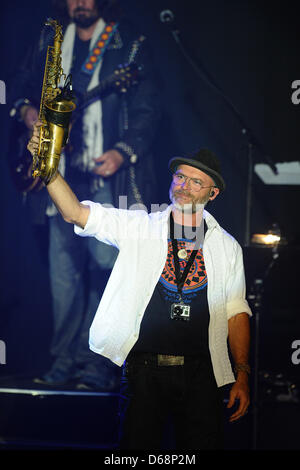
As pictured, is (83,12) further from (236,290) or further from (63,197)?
(236,290)

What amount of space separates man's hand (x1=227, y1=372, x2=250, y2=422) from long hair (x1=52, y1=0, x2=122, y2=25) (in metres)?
4.20

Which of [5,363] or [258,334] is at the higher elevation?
[258,334]

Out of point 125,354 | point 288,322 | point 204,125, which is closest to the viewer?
point 125,354

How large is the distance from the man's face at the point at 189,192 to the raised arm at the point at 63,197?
68cm

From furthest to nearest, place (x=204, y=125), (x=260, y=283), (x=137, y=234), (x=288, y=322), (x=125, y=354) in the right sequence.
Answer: (x=204, y=125) < (x=288, y=322) < (x=260, y=283) < (x=137, y=234) < (x=125, y=354)

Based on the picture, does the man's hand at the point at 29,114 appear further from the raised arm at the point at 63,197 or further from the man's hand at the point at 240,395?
the man's hand at the point at 240,395

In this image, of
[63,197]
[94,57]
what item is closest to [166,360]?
[63,197]

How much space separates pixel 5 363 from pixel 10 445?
141 centimetres

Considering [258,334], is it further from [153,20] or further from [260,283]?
[153,20]

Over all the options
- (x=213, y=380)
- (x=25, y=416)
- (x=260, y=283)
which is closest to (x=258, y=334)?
(x=260, y=283)

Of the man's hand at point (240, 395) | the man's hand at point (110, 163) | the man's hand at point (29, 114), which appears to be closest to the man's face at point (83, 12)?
the man's hand at point (29, 114)

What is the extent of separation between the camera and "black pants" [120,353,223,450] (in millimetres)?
3020

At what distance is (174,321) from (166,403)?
1.51 feet

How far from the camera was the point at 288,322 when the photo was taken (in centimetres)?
486
